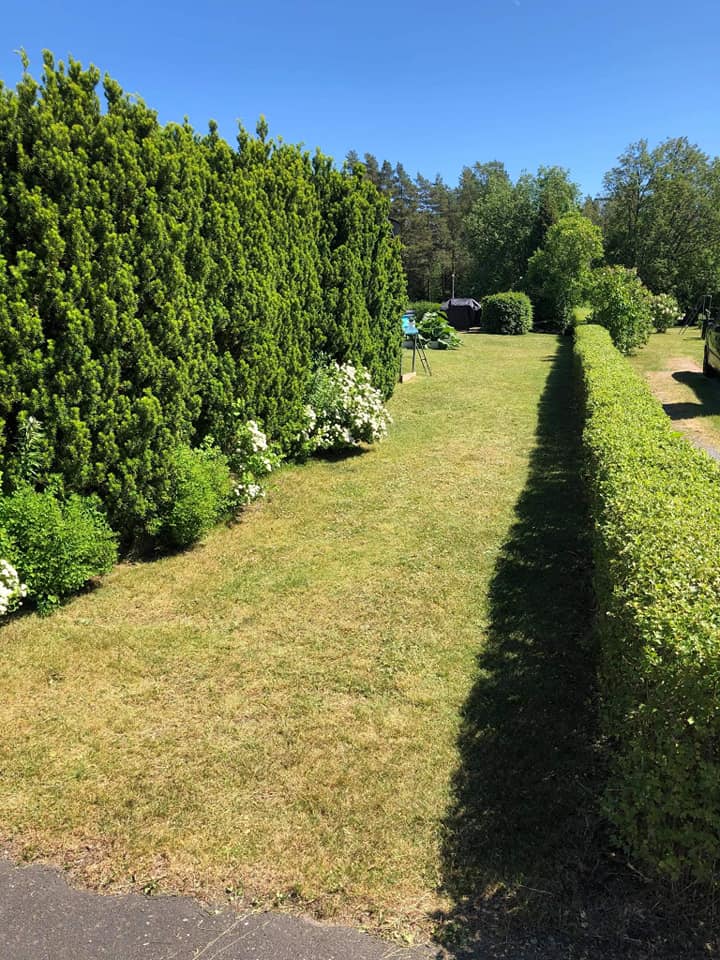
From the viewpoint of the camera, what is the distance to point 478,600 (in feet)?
15.3

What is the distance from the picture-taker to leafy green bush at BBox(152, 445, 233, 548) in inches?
209

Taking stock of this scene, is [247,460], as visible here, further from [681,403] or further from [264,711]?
[681,403]

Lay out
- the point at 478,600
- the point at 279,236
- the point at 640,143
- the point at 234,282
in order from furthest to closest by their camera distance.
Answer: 1. the point at 640,143
2. the point at 279,236
3. the point at 234,282
4. the point at 478,600

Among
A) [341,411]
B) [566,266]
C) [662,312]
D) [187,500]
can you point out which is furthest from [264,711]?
[566,266]

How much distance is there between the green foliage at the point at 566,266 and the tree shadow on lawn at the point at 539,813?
29606mm

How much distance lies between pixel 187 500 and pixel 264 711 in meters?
2.40

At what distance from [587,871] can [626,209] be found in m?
49.4

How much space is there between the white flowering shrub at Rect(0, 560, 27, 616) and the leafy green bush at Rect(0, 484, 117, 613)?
0.08m

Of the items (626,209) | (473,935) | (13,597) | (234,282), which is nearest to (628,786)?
(473,935)

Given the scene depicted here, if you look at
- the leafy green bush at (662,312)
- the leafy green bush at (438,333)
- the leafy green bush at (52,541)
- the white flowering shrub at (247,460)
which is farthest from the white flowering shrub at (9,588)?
the leafy green bush at (662,312)

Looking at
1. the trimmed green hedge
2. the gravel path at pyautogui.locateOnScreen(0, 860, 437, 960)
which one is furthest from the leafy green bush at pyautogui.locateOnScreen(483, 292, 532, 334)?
the gravel path at pyautogui.locateOnScreen(0, 860, 437, 960)

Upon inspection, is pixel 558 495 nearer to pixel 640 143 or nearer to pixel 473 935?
pixel 473 935

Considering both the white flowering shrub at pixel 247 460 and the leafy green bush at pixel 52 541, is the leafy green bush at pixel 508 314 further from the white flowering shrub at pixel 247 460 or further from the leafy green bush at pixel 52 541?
the leafy green bush at pixel 52 541

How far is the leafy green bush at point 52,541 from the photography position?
4.13 m
